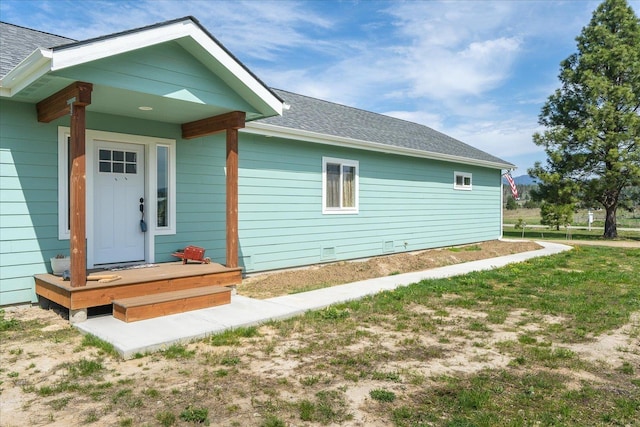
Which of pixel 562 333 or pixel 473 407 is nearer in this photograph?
pixel 473 407

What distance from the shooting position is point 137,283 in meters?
5.61

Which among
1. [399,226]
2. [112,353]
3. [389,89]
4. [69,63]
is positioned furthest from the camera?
[389,89]

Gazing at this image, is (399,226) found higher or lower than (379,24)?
lower

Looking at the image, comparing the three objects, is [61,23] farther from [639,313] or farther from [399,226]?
[639,313]

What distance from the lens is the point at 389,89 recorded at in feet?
66.0

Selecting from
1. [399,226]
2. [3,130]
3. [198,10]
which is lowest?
[399,226]

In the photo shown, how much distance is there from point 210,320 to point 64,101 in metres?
3.16

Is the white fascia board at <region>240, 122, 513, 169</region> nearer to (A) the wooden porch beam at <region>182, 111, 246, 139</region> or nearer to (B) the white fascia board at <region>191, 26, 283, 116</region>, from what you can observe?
(A) the wooden porch beam at <region>182, 111, 246, 139</region>

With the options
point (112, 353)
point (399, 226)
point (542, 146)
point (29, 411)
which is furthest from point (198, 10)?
point (542, 146)

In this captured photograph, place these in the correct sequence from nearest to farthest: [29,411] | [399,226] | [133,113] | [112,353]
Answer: [29,411] < [112,353] < [133,113] < [399,226]

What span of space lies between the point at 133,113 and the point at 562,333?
21.3 feet

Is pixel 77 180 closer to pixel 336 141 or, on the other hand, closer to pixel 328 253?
pixel 336 141

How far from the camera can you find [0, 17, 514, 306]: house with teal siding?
525 centimetres

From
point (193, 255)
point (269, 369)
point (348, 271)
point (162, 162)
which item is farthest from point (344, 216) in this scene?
point (269, 369)
